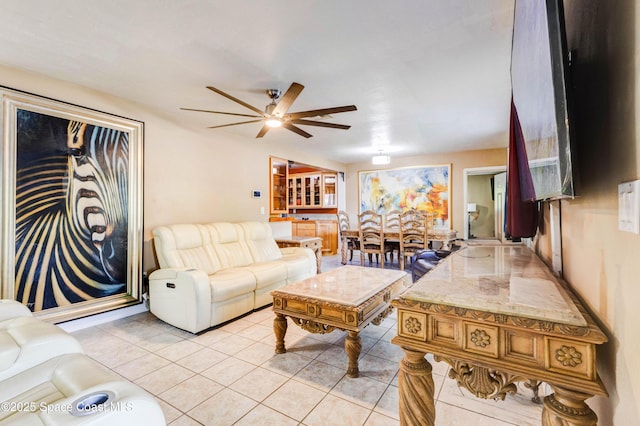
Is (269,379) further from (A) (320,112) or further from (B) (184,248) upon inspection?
(A) (320,112)

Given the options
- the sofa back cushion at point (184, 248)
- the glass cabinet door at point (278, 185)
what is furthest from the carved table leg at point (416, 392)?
the glass cabinet door at point (278, 185)

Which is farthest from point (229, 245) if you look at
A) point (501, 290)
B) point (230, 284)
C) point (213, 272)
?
point (501, 290)

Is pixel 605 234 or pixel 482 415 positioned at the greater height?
pixel 605 234

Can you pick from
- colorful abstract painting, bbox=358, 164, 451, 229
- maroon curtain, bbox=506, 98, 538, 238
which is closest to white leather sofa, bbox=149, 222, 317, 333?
maroon curtain, bbox=506, 98, 538, 238

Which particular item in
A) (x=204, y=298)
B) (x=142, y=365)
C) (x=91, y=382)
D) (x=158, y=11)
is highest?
(x=158, y=11)

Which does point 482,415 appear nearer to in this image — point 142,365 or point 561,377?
point 561,377

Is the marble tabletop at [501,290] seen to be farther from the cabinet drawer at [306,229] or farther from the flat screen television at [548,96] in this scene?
the cabinet drawer at [306,229]

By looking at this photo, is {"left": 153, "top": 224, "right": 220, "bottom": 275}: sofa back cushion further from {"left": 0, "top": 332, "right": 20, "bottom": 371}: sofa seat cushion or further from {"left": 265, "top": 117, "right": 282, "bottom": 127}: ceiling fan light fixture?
{"left": 0, "top": 332, "right": 20, "bottom": 371}: sofa seat cushion

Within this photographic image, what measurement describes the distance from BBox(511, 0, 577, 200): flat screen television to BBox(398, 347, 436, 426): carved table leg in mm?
732

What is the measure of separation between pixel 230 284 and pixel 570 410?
2.60 metres

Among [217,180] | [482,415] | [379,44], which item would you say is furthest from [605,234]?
[217,180]

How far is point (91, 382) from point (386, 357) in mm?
1845

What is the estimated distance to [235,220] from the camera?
4371 millimetres

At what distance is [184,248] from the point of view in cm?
322
